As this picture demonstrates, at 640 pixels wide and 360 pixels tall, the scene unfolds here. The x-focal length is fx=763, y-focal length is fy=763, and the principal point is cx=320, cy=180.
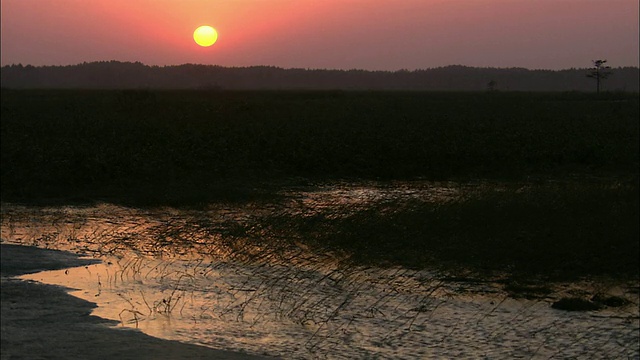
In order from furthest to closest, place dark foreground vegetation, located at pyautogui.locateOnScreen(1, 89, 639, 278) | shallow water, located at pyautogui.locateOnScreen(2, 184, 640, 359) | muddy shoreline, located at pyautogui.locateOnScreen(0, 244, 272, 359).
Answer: dark foreground vegetation, located at pyautogui.locateOnScreen(1, 89, 639, 278)
shallow water, located at pyautogui.locateOnScreen(2, 184, 640, 359)
muddy shoreline, located at pyautogui.locateOnScreen(0, 244, 272, 359)

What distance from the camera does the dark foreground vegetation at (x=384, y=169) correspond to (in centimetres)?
1495

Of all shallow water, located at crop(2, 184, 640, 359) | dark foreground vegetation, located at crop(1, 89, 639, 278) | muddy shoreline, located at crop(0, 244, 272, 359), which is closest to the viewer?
muddy shoreline, located at crop(0, 244, 272, 359)

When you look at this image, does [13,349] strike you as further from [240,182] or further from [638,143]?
[638,143]

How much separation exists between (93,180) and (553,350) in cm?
1874

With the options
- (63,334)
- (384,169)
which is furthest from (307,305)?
(384,169)

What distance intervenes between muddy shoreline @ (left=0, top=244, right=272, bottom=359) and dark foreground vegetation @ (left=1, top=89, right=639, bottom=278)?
5475mm

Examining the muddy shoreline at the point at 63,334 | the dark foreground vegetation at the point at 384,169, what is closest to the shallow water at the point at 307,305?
the muddy shoreline at the point at 63,334

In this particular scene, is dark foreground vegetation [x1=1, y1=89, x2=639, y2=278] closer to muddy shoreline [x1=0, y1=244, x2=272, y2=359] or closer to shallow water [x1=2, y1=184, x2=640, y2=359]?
shallow water [x1=2, y1=184, x2=640, y2=359]

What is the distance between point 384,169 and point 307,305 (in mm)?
17584

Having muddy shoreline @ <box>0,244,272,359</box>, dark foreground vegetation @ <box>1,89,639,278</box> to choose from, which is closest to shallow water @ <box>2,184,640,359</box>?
muddy shoreline @ <box>0,244,272,359</box>

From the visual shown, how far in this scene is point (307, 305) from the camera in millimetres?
10945

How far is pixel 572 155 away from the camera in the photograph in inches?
1219

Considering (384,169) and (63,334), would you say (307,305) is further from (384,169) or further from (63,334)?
(384,169)

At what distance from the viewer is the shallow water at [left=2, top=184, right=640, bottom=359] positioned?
9.23 meters
